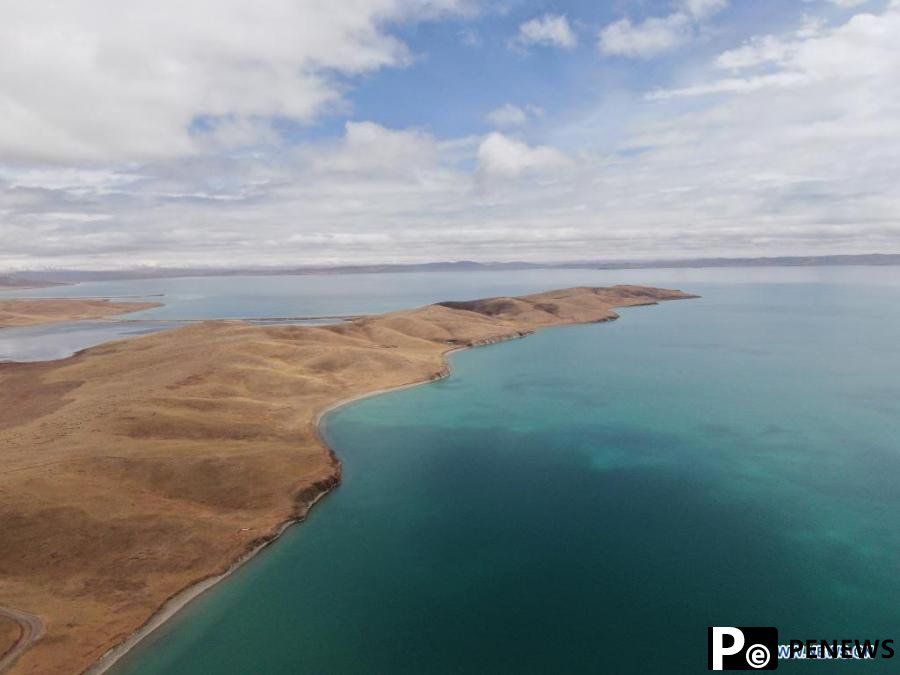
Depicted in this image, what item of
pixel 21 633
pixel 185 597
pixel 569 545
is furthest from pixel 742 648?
pixel 21 633

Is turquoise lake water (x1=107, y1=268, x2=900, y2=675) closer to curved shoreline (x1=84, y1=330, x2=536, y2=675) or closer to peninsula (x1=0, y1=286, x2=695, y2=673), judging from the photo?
curved shoreline (x1=84, y1=330, x2=536, y2=675)

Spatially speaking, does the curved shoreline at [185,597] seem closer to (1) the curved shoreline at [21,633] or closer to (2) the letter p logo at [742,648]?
(1) the curved shoreline at [21,633]

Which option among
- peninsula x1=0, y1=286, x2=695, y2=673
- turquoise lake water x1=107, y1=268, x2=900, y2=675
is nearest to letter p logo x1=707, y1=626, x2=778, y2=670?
turquoise lake water x1=107, y1=268, x2=900, y2=675

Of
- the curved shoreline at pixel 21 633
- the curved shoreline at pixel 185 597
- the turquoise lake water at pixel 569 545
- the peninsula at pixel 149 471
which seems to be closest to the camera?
the curved shoreline at pixel 21 633

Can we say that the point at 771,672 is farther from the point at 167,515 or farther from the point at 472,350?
the point at 472,350

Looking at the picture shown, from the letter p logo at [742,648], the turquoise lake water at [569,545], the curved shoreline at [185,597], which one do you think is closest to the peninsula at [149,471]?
the curved shoreline at [185,597]

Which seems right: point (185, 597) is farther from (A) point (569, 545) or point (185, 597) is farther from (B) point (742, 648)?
(B) point (742, 648)
